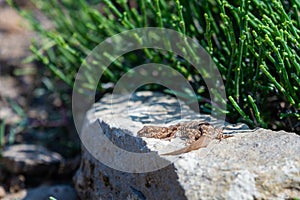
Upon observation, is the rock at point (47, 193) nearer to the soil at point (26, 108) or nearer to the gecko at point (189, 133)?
the soil at point (26, 108)

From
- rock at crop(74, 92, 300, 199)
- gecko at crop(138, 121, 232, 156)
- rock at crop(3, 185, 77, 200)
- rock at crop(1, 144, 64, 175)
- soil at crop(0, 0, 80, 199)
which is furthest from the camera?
soil at crop(0, 0, 80, 199)


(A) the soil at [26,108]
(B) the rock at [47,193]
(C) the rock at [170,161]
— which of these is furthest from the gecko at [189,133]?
(A) the soil at [26,108]

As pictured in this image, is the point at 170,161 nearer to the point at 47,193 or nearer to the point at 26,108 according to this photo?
the point at 47,193

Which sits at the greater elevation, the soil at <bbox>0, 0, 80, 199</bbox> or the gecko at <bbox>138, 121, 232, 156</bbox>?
the soil at <bbox>0, 0, 80, 199</bbox>

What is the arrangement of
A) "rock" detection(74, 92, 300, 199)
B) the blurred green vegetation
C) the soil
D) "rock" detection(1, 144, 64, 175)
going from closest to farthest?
"rock" detection(74, 92, 300, 199) < the blurred green vegetation < "rock" detection(1, 144, 64, 175) < the soil

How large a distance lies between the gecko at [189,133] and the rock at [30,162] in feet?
2.93

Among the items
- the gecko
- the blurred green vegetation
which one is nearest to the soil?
the blurred green vegetation

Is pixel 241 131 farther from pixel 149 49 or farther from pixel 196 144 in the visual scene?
pixel 149 49

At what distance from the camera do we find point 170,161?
5.71ft

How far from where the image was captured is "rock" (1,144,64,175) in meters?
2.73

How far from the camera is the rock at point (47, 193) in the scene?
2.54 meters

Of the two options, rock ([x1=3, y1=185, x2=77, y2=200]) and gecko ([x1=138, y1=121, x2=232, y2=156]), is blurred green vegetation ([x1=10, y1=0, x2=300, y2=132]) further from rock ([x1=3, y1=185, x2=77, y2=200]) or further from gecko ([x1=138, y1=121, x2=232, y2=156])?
rock ([x1=3, y1=185, x2=77, y2=200])

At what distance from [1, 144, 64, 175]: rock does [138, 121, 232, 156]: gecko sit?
0.89 metres

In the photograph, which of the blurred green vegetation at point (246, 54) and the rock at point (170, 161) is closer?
the rock at point (170, 161)
